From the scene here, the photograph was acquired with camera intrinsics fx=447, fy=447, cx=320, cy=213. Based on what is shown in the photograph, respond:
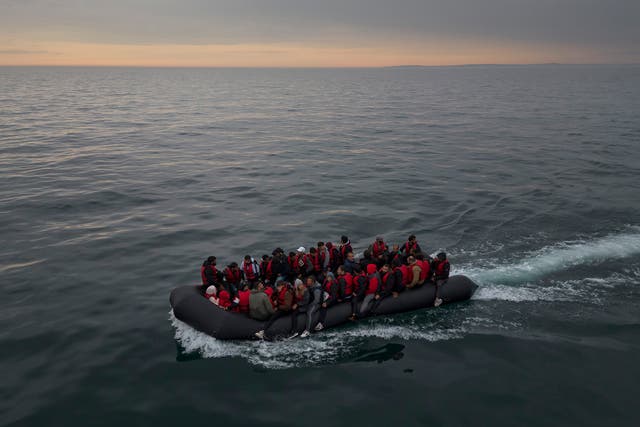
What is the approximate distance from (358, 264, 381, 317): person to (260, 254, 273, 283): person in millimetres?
3401

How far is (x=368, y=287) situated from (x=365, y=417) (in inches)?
183

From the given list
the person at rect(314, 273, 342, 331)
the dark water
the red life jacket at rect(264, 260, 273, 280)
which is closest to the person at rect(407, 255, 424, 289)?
the dark water

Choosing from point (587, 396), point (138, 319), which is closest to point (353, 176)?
point (138, 319)

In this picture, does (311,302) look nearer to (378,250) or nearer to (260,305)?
(260,305)

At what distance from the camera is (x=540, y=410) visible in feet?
36.7

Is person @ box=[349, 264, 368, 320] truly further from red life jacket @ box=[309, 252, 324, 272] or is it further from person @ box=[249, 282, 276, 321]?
person @ box=[249, 282, 276, 321]

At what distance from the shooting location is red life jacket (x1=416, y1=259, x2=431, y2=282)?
1563 cm

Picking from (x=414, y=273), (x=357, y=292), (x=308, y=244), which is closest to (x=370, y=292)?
(x=357, y=292)

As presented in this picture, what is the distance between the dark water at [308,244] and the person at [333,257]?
119 inches

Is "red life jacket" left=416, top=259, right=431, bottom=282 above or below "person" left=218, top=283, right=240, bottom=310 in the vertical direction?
above

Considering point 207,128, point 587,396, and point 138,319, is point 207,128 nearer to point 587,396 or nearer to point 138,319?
point 138,319

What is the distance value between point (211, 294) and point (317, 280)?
394 cm

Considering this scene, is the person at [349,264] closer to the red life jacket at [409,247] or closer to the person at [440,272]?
the red life jacket at [409,247]

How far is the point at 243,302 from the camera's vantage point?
13766 millimetres
